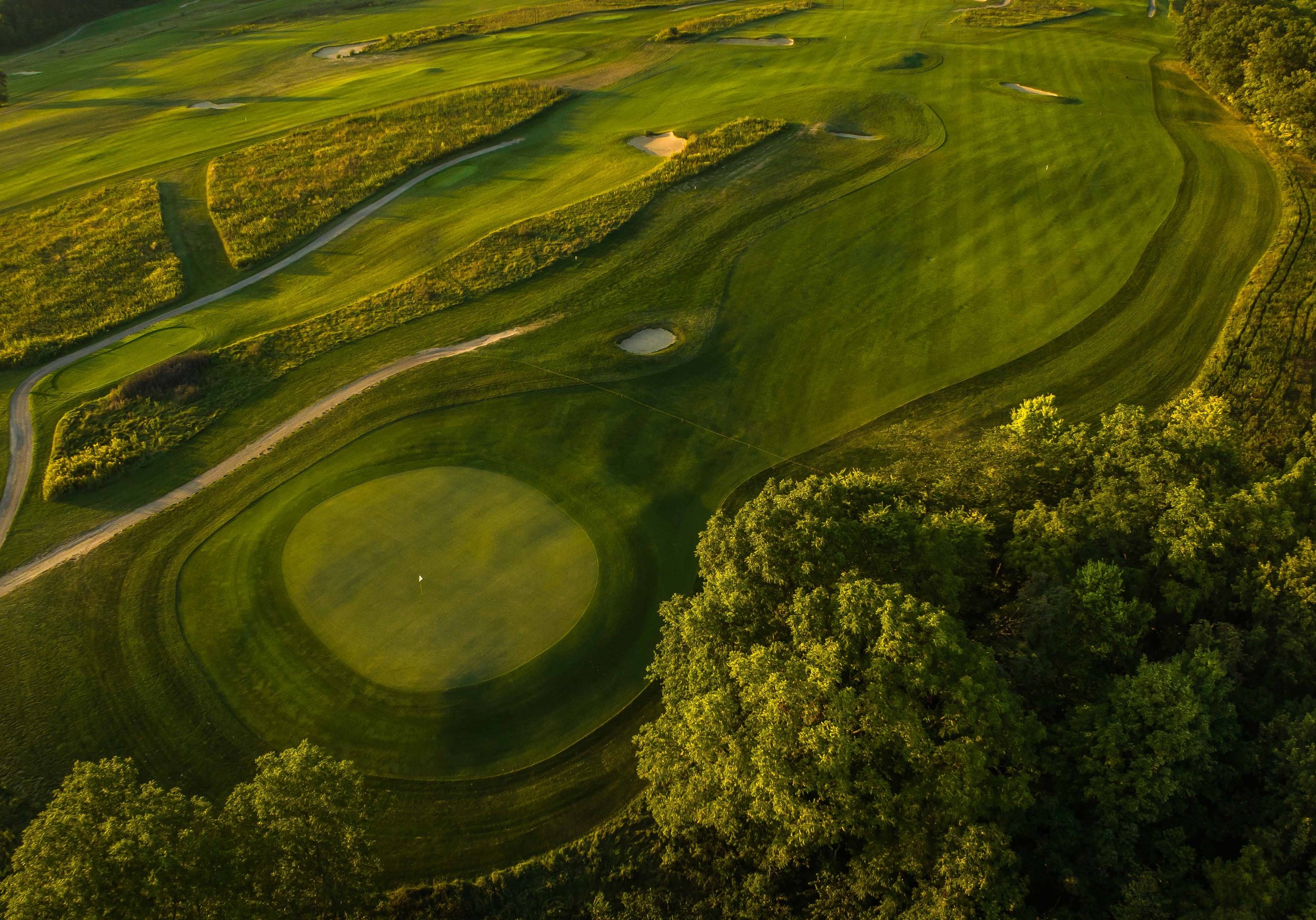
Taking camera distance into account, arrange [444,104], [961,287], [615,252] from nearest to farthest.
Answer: [961,287] < [615,252] < [444,104]

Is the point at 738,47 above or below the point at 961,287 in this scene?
above

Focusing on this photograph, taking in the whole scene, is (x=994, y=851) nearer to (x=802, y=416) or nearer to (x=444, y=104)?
(x=802, y=416)

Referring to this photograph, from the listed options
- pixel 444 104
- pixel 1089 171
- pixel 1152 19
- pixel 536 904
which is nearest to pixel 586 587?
pixel 536 904

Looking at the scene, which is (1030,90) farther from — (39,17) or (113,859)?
(39,17)

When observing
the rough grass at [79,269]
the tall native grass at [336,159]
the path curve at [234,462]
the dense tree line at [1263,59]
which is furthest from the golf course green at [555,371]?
the dense tree line at [1263,59]

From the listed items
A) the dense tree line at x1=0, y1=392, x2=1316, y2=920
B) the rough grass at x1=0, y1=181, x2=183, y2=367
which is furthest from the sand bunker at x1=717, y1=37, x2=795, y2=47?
the dense tree line at x1=0, y1=392, x2=1316, y2=920

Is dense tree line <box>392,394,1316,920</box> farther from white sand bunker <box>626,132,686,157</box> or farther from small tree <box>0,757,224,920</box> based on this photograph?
white sand bunker <box>626,132,686,157</box>
